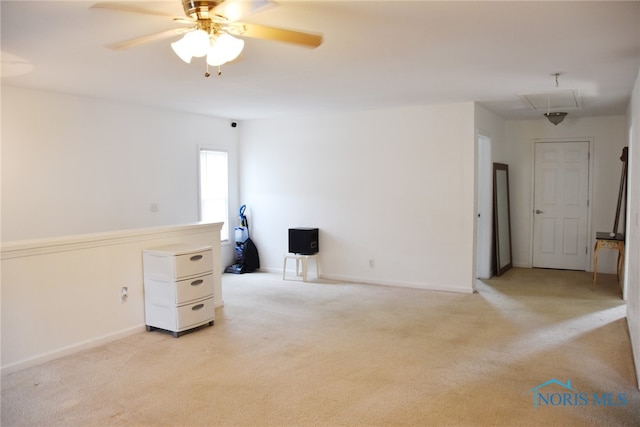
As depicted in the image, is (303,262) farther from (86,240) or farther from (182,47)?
(182,47)

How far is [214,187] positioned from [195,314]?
3.12 m

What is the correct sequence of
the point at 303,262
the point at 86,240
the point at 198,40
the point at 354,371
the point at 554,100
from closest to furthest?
the point at 198,40 → the point at 354,371 → the point at 86,240 → the point at 554,100 → the point at 303,262

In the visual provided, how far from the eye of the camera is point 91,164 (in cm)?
523

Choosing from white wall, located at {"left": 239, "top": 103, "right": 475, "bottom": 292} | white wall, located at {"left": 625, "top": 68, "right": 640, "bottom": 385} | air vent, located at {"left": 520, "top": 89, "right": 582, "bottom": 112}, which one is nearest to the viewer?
white wall, located at {"left": 625, "top": 68, "right": 640, "bottom": 385}

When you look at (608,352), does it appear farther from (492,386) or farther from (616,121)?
(616,121)

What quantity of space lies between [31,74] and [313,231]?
12.6 ft

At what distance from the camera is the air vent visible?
5.05 metres

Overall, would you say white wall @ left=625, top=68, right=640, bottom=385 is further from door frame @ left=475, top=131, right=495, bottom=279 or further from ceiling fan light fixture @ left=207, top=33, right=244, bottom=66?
ceiling fan light fixture @ left=207, top=33, right=244, bottom=66

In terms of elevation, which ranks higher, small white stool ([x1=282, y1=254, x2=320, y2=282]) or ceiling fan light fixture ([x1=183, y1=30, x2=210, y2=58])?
ceiling fan light fixture ([x1=183, y1=30, x2=210, y2=58])

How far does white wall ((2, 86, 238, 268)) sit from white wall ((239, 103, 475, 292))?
1125 mm

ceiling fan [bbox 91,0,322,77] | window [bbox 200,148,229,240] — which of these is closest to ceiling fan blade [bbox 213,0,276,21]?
ceiling fan [bbox 91,0,322,77]

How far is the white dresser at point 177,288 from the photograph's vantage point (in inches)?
164

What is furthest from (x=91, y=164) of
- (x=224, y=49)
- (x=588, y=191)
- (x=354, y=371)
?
(x=588, y=191)

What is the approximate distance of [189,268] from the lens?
4258 mm
